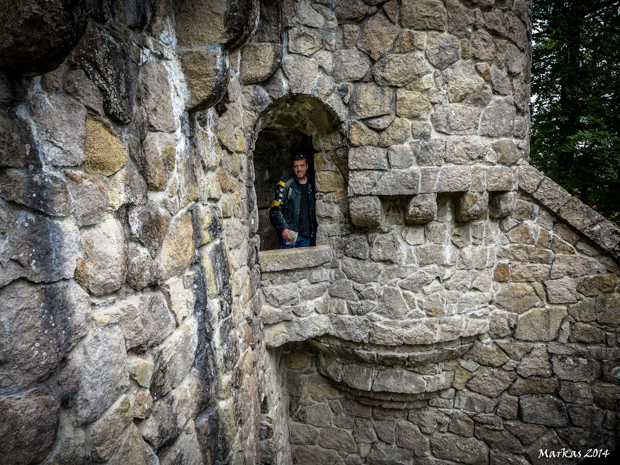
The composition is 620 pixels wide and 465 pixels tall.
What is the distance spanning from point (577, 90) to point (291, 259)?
430cm

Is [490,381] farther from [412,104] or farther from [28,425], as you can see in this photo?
[28,425]

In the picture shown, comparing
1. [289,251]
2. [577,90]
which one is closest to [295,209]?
[289,251]

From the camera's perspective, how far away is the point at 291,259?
318 centimetres

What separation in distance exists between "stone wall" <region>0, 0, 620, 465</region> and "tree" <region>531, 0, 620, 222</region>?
2121 millimetres

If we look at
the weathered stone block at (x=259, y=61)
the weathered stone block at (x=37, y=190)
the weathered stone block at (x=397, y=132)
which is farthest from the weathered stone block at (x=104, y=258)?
the weathered stone block at (x=397, y=132)

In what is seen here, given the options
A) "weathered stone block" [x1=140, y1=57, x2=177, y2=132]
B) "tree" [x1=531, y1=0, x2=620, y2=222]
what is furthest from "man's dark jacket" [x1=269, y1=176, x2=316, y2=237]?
"tree" [x1=531, y1=0, x2=620, y2=222]

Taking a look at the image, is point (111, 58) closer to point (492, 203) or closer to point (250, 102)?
point (250, 102)

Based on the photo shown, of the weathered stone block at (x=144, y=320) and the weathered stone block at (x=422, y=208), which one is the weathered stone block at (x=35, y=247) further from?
the weathered stone block at (x=422, y=208)

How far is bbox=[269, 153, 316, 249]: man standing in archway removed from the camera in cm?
367

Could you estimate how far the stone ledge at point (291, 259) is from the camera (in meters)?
3.14

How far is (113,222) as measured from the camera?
112 cm

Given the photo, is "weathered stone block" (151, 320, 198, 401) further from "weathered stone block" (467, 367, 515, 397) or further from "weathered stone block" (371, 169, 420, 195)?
"weathered stone block" (467, 367, 515, 397)

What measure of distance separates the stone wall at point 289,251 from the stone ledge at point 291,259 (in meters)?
0.01

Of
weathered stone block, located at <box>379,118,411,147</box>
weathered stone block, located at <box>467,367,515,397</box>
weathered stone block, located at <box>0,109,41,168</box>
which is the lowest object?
weathered stone block, located at <box>467,367,515,397</box>
